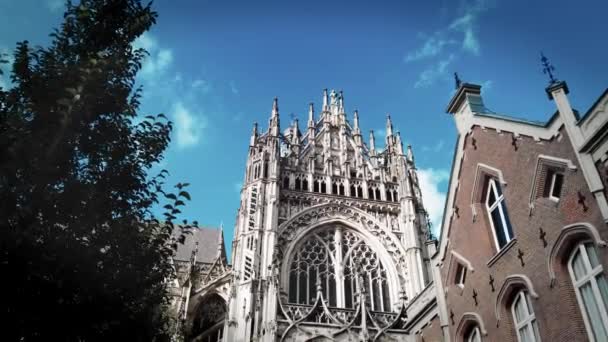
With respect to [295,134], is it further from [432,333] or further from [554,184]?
[554,184]

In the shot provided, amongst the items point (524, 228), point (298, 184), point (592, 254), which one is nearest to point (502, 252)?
point (524, 228)

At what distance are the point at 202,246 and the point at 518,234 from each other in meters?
33.9

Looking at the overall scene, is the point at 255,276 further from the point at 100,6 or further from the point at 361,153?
the point at 100,6

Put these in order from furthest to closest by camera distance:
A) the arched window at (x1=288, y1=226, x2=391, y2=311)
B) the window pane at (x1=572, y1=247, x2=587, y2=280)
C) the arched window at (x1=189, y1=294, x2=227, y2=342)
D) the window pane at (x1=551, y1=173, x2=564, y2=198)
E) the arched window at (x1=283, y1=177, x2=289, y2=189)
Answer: the arched window at (x1=283, y1=177, x2=289, y2=189)
the arched window at (x1=189, y1=294, x2=227, y2=342)
the arched window at (x1=288, y1=226, x2=391, y2=311)
the window pane at (x1=551, y1=173, x2=564, y2=198)
the window pane at (x1=572, y1=247, x2=587, y2=280)

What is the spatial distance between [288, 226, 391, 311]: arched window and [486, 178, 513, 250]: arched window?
Result: 38.6 feet

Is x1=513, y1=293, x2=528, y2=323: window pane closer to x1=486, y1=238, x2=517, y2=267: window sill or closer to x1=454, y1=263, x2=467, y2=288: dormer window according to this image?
x1=486, y1=238, x2=517, y2=267: window sill

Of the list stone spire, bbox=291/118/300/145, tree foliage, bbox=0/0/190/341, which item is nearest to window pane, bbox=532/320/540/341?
tree foliage, bbox=0/0/190/341

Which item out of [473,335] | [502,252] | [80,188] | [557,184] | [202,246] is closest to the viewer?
[80,188]

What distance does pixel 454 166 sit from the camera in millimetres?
15578

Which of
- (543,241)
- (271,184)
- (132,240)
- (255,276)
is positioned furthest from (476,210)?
(271,184)

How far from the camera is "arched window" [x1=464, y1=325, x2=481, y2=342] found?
44.6 ft

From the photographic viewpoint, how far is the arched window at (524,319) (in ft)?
37.1

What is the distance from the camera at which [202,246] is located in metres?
42.6

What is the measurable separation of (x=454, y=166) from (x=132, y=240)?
32.9ft
